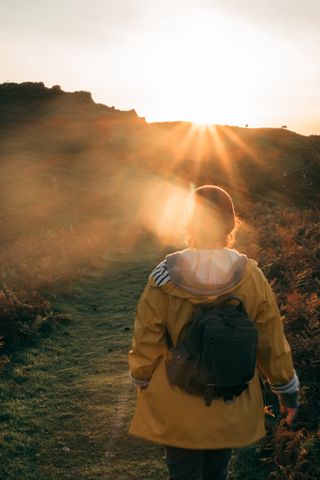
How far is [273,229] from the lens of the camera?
18562 mm

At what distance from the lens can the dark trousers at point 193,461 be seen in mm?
3355

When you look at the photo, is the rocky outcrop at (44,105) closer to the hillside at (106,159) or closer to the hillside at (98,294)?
the hillside at (106,159)

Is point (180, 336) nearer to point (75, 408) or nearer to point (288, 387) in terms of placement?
point (288, 387)

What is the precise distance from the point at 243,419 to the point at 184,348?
72 centimetres

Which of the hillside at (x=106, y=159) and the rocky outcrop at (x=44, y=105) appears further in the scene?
the rocky outcrop at (x=44, y=105)

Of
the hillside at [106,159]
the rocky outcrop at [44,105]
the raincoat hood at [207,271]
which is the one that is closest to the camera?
the raincoat hood at [207,271]

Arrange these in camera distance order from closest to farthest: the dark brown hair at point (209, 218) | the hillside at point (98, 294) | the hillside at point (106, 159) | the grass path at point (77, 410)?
the dark brown hair at point (209, 218) < the grass path at point (77, 410) < the hillside at point (98, 294) < the hillside at point (106, 159)

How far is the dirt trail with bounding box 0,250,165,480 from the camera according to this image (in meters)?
5.58

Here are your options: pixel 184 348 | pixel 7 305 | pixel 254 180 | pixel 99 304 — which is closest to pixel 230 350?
pixel 184 348

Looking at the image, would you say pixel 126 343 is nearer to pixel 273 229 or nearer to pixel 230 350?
pixel 230 350

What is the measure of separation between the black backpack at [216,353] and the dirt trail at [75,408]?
9.26ft

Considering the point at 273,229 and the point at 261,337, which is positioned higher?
the point at 261,337

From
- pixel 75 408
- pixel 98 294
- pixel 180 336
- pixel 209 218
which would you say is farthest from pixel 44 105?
pixel 180 336

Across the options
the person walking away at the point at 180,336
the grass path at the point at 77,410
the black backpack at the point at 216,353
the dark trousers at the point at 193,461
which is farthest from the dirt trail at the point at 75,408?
the black backpack at the point at 216,353
